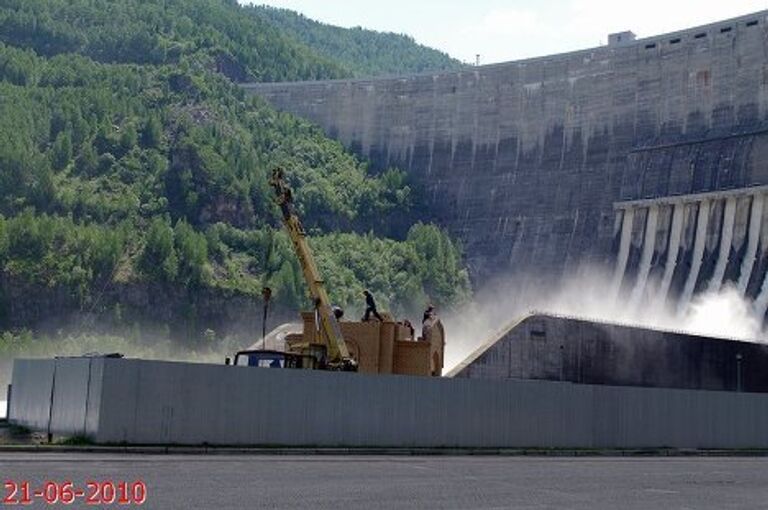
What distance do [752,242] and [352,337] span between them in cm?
4285

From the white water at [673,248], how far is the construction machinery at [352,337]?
39.1 m

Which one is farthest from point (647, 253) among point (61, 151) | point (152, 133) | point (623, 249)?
point (61, 151)

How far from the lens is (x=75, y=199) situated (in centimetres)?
9756

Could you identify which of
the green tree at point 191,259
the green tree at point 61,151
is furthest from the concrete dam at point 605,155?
the green tree at point 61,151

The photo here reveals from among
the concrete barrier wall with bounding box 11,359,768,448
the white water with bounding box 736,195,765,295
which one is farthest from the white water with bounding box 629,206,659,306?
the concrete barrier wall with bounding box 11,359,768,448

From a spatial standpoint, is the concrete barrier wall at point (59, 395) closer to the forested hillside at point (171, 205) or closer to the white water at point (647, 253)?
the white water at point (647, 253)

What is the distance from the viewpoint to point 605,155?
295ft

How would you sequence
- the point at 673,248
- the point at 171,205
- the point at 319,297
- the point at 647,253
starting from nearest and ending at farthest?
the point at 319,297, the point at 673,248, the point at 647,253, the point at 171,205

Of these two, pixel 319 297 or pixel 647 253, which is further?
pixel 647 253

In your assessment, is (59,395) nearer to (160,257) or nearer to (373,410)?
(373,410)

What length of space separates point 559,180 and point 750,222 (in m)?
19.5

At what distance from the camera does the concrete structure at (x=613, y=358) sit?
5100cm

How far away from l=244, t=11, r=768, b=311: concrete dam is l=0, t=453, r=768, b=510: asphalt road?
4832cm

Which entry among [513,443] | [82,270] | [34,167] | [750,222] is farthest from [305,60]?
[513,443]
